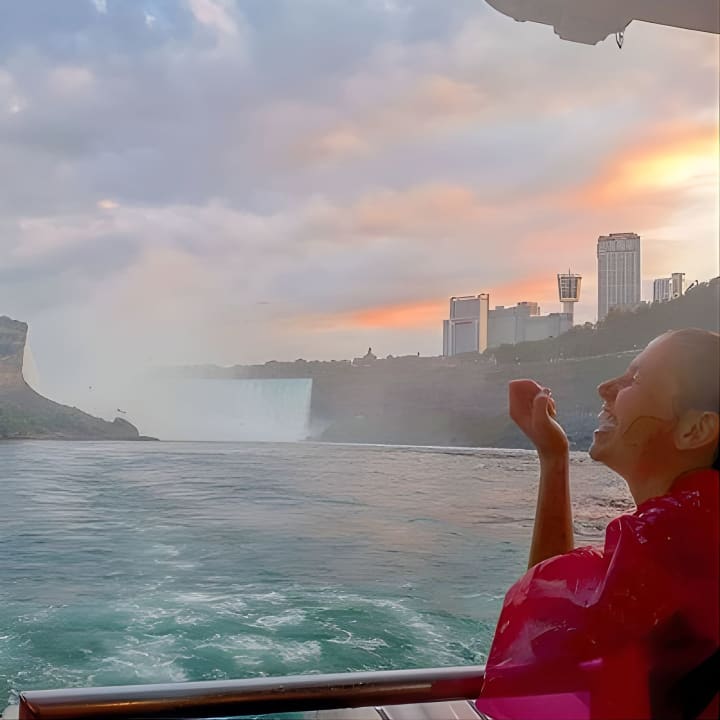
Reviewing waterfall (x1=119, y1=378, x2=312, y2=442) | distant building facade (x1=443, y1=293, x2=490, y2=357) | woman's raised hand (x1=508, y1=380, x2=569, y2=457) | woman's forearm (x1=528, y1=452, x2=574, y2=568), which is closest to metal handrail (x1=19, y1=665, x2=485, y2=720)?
woman's forearm (x1=528, y1=452, x2=574, y2=568)

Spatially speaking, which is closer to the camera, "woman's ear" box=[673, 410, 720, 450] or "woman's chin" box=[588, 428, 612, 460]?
"woman's ear" box=[673, 410, 720, 450]

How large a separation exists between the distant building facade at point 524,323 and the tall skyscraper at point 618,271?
0.38 ft

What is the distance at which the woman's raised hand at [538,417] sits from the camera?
1239mm

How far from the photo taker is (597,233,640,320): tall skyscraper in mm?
2061

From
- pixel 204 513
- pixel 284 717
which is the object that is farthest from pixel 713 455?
pixel 204 513

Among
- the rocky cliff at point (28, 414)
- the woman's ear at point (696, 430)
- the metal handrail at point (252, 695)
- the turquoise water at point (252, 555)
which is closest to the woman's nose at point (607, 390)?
the woman's ear at point (696, 430)

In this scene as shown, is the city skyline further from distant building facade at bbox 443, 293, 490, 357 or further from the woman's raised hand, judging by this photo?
the woman's raised hand

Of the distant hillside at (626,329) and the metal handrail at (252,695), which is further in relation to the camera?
the distant hillside at (626,329)

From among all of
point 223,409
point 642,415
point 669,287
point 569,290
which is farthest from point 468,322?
point 642,415

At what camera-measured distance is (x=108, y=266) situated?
1.86 metres

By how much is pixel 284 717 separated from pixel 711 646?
807 mm

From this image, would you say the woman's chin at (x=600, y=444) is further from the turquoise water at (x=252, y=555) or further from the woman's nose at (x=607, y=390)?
the turquoise water at (x=252, y=555)

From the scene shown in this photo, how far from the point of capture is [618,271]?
2.07 metres

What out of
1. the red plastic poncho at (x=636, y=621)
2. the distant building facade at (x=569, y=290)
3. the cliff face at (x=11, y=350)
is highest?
the distant building facade at (x=569, y=290)
